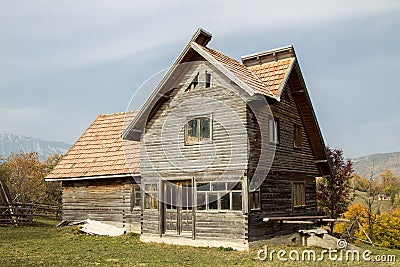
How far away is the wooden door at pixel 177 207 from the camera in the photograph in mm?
20500

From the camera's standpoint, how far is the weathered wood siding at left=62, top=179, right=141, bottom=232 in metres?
25.3

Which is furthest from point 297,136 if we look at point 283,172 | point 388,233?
point 388,233

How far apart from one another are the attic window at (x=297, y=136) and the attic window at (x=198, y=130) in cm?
534

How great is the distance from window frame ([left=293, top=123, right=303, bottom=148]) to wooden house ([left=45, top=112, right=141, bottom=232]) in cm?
828

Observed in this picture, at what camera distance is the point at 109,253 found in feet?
60.2

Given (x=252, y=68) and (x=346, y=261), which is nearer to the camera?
(x=346, y=261)

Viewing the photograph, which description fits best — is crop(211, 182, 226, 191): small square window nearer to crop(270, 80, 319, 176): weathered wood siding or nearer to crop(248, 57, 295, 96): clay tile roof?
crop(270, 80, 319, 176): weathered wood siding

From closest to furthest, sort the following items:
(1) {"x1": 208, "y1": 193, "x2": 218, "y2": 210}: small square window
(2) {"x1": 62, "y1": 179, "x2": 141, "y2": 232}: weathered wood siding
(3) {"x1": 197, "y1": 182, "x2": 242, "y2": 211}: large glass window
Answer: (3) {"x1": 197, "y1": 182, "x2": 242, "y2": 211}: large glass window, (1) {"x1": 208, "y1": 193, "x2": 218, "y2": 210}: small square window, (2) {"x1": 62, "y1": 179, "x2": 141, "y2": 232}: weathered wood siding

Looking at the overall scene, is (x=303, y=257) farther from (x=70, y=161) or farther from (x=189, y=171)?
(x=70, y=161)

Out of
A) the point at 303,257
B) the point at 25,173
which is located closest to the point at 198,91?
the point at 303,257

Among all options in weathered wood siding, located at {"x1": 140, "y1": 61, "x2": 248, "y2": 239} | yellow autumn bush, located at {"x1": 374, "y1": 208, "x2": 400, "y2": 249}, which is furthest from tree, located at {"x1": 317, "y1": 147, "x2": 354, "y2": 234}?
weathered wood siding, located at {"x1": 140, "y1": 61, "x2": 248, "y2": 239}

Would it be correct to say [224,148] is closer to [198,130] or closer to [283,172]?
[198,130]

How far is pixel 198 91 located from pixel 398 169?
170 m

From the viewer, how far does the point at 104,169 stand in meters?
26.1
